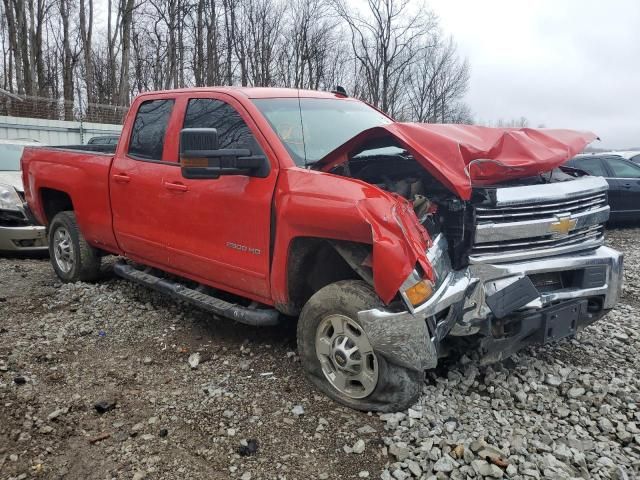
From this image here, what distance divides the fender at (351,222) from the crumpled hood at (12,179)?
5.30m

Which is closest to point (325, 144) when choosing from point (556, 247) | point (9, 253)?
point (556, 247)

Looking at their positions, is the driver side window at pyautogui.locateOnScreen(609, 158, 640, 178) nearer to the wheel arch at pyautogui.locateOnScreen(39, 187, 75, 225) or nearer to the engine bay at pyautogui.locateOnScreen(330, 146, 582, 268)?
the engine bay at pyautogui.locateOnScreen(330, 146, 582, 268)

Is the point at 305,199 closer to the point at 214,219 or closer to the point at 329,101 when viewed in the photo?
the point at 214,219

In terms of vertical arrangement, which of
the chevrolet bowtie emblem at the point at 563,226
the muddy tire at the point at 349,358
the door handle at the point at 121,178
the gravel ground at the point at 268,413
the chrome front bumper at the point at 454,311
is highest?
the door handle at the point at 121,178

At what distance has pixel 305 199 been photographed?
3092 mm

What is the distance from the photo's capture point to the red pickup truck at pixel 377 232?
279 cm

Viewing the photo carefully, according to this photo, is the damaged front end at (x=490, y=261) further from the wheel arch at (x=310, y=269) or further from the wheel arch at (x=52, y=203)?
the wheel arch at (x=52, y=203)

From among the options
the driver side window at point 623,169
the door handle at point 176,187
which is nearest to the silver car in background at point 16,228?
the door handle at point 176,187

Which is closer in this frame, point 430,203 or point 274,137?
point 430,203

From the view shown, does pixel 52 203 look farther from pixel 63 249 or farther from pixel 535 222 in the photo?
pixel 535 222

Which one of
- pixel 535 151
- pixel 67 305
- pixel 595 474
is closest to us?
pixel 595 474

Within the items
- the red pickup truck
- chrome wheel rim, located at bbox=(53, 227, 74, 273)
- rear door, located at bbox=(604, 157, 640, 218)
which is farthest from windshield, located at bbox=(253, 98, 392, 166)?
rear door, located at bbox=(604, 157, 640, 218)

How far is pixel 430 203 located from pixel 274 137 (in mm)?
1135

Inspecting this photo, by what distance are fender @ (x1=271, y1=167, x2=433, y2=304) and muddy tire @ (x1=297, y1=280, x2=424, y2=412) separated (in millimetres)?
262
